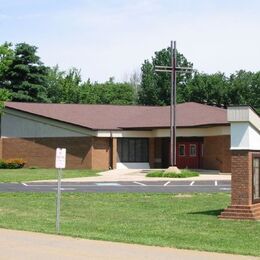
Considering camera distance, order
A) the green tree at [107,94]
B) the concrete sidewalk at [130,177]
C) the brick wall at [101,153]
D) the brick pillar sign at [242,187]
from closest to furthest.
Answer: the brick pillar sign at [242,187] → the concrete sidewalk at [130,177] → the brick wall at [101,153] → the green tree at [107,94]

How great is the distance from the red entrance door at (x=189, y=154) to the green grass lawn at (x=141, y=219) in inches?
856

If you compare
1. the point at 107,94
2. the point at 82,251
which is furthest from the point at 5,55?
the point at 107,94

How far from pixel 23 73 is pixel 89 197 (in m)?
49.3

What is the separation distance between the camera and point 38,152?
49719 mm

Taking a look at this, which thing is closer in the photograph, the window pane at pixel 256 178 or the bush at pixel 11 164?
the window pane at pixel 256 178

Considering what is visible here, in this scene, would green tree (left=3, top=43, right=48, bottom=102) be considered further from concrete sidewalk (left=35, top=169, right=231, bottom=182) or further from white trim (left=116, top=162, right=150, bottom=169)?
concrete sidewalk (left=35, top=169, right=231, bottom=182)

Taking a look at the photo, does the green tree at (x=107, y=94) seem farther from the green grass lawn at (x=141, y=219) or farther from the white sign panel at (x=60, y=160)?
the white sign panel at (x=60, y=160)

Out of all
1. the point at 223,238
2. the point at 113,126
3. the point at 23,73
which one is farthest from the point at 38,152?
the point at 223,238

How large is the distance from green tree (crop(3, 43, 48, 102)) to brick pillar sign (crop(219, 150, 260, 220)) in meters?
55.0

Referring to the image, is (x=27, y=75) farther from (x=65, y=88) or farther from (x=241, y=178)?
(x=241, y=178)

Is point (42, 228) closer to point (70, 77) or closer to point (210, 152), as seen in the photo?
point (210, 152)

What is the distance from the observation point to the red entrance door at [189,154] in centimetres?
4750

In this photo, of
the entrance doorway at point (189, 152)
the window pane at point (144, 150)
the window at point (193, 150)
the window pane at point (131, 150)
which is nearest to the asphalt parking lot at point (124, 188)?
the entrance doorway at point (189, 152)

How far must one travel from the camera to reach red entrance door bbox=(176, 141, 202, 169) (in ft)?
156
